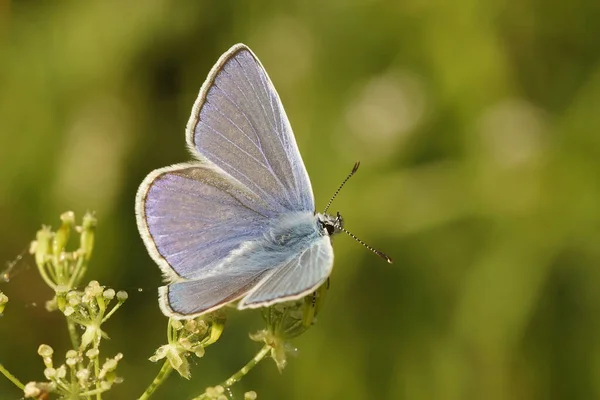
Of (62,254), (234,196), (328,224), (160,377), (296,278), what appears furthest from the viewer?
(234,196)

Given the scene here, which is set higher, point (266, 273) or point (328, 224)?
point (328, 224)

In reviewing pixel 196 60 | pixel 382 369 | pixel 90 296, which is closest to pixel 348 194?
pixel 382 369

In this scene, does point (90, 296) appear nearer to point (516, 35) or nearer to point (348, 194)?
point (348, 194)

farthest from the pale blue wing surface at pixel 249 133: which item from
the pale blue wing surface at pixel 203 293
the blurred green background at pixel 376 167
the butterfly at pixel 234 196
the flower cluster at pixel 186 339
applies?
the blurred green background at pixel 376 167

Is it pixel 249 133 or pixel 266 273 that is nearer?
pixel 266 273

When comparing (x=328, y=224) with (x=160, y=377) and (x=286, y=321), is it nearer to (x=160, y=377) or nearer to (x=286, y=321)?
(x=286, y=321)

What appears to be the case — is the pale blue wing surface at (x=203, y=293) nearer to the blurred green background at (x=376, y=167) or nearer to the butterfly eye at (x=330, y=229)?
the butterfly eye at (x=330, y=229)

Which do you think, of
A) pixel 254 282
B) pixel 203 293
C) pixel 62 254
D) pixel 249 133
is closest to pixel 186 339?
pixel 203 293
